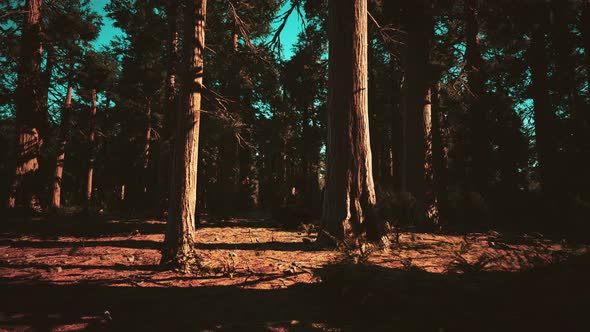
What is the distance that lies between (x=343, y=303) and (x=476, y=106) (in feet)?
38.8

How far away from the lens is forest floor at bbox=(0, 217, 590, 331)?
2.72m

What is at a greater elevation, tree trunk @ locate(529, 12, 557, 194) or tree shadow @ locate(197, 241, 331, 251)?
tree trunk @ locate(529, 12, 557, 194)

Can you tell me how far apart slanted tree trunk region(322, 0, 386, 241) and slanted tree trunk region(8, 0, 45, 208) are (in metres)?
12.5

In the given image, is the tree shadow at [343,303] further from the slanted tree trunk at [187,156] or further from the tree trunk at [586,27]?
the tree trunk at [586,27]

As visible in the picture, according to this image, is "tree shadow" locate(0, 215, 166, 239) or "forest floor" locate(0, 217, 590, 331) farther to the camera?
"tree shadow" locate(0, 215, 166, 239)

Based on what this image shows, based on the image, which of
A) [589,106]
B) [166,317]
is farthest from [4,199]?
[589,106]

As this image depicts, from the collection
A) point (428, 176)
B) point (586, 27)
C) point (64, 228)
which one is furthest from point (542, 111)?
point (64, 228)

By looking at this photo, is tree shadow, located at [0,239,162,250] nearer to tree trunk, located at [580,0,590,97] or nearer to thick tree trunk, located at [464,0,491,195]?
thick tree trunk, located at [464,0,491,195]

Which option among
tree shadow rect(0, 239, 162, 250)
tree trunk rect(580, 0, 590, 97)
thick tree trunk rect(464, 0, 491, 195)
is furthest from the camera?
thick tree trunk rect(464, 0, 491, 195)

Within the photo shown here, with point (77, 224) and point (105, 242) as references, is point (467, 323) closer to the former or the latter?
point (105, 242)

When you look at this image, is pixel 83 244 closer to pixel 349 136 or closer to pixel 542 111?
pixel 349 136

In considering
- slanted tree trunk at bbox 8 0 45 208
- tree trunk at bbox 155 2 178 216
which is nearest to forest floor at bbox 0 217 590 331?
tree trunk at bbox 155 2 178 216

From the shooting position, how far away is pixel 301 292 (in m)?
4.35

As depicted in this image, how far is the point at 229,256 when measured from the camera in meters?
6.51
